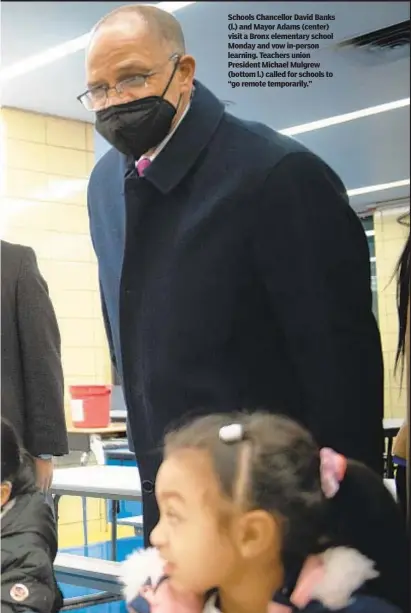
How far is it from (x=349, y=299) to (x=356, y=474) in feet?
0.80

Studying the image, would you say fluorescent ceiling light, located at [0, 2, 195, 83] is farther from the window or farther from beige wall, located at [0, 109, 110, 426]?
the window

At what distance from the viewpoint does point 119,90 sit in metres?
1.20

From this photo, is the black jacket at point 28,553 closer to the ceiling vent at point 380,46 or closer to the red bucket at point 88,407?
the red bucket at point 88,407

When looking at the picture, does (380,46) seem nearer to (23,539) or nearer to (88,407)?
(88,407)

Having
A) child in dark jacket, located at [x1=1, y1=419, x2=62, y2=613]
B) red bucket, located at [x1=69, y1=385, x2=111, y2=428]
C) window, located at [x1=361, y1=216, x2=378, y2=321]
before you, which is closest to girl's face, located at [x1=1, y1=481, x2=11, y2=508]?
child in dark jacket, located at [x1=1, y1=419, x2=62, y2=613]

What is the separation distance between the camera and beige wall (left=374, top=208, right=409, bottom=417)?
44.5 inches

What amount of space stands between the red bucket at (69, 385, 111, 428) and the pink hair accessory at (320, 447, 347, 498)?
40 cm

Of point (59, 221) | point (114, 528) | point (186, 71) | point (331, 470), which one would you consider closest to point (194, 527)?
point (331, 470)

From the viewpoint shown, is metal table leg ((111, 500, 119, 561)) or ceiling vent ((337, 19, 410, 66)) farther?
metal table leg ((111, 500, 119, 561))

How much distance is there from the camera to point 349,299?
1127 mm

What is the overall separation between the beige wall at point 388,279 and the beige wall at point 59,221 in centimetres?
46

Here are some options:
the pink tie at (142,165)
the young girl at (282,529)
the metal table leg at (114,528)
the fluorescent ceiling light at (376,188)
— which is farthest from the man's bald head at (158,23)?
the metal table leg at (114,528)

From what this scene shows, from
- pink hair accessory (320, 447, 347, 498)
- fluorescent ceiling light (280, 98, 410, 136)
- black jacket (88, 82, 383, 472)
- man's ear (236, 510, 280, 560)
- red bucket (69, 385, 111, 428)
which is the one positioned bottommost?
man's ear (236, 510, 280, 560)

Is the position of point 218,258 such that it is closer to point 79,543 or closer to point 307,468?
point 307,468
